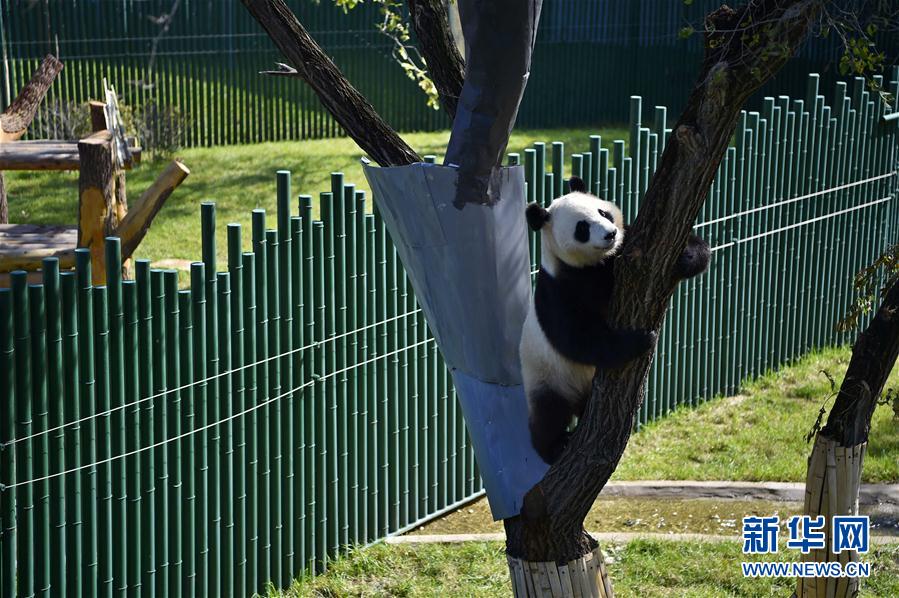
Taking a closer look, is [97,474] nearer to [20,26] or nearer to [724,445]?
[724,445]

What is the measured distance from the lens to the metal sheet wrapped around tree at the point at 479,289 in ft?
10.9

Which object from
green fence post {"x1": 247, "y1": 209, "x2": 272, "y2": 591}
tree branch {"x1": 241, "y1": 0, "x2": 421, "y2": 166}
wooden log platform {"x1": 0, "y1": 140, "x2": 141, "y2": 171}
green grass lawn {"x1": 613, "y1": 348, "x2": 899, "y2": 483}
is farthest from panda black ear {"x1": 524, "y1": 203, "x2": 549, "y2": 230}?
wooden log platform {"x1": 0, "y1": 140, "x2": 141, "y2": 171}

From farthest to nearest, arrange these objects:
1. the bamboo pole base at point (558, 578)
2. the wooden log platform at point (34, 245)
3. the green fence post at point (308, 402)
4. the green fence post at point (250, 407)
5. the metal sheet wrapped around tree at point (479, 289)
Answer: the wooden log platform at point (34, 245)
the green fence post at point (308, 402)
the green fence post at point (250, 407)
the bamboo pole base at point (558, 578)
the metal sheet wrapped around tree at point (479, 289)

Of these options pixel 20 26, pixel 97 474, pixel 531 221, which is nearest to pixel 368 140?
pixel 531 221

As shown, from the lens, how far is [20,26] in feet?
42.8

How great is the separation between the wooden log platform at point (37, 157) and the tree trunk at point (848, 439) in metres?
5.76

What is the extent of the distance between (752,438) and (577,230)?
363cm

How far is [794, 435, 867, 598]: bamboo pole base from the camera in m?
4.09

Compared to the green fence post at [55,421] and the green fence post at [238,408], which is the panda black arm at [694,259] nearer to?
the green fence post at [238,408]

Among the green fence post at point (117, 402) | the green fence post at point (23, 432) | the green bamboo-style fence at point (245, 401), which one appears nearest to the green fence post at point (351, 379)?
the green bamboo-style fence at point (245, 401)

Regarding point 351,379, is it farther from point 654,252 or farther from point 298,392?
point 654,252

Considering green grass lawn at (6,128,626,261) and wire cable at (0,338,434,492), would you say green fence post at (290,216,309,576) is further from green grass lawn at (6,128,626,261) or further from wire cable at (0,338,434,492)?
green grass lawn at (6,128,626,261)

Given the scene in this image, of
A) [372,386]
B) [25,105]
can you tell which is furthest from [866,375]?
[25,105]

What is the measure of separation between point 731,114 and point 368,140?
4.63 ft
